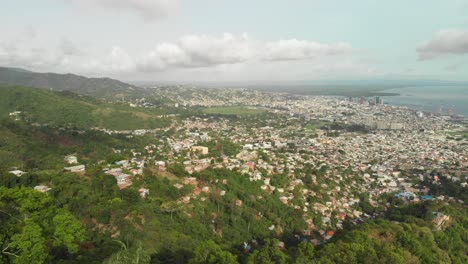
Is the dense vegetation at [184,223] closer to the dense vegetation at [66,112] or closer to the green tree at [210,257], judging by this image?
the green tree at [210,257]

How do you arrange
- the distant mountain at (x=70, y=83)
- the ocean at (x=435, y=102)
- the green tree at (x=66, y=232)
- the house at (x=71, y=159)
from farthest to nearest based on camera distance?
1. the distant mountain at (x=70, y=83)
2. the ocean at (x=435, y=102)
3. the house at (x=71, y=159)
4. the green tree at (x=66, y=232)

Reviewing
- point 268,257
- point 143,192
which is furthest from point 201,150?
point 268,257

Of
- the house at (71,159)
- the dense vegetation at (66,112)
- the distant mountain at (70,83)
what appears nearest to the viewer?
the house at (71,159)

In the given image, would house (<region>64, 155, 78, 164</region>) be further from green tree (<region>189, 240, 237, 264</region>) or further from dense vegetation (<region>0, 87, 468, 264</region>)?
green tree (<region>189, 240, 237, 264</region>)

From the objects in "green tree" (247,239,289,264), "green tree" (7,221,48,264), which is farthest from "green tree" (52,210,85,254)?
"green tree" (247,239,289,264)

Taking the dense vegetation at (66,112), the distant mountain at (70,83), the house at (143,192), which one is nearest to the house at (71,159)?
the house at (143,192)

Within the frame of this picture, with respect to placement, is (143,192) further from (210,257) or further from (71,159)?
(71,159)

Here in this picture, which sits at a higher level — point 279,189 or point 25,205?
point 25,205

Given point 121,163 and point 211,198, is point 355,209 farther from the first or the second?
point 121,163

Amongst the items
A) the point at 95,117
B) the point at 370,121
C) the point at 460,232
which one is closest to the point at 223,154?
the point at 460,232
